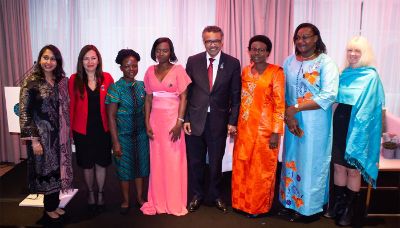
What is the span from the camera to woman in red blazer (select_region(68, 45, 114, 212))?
9.80 feet

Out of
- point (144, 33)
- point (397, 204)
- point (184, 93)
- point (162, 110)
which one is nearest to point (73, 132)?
point (162, 110)

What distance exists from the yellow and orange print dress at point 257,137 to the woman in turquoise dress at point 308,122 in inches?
5.8

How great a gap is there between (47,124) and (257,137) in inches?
66.6

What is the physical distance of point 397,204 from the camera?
11.4ft

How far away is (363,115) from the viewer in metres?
2.86

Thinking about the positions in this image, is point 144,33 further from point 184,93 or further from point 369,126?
point 369,126

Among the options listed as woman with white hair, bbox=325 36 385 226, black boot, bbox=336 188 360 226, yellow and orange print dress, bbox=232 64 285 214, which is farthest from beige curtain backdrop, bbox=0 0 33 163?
black boot, bbox=336 188 360 226

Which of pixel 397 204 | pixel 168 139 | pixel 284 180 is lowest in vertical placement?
pixel 397 204

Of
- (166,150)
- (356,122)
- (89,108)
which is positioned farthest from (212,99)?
(356,122)

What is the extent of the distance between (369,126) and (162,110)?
5.59ft

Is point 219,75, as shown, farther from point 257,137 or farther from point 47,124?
point 47,124

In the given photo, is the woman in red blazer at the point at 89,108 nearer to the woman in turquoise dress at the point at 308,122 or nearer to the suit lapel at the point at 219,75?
the suit lapel at the point at 219,75

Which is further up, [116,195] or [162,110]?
[162,110]

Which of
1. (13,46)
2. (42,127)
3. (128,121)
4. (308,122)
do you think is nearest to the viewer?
(42,127)
